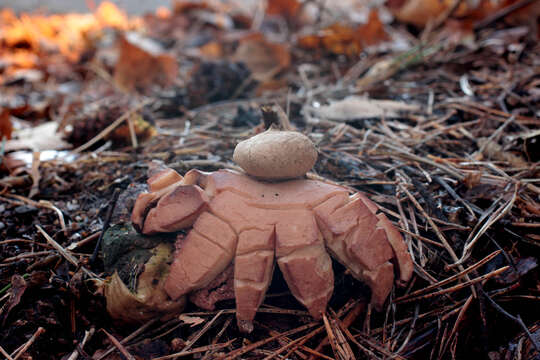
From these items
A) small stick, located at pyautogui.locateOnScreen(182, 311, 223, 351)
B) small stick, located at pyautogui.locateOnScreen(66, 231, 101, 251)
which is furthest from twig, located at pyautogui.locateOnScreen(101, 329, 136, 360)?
small stick, located at pyautogui.locateOnScreen(66, 231, 101, 251)

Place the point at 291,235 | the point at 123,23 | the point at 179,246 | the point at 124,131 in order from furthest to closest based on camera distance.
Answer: the point at 123,23 → the point at 124,131 → the point at 179,246 → the point at 291,235

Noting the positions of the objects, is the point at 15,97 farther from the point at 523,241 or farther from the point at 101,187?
the point at 523,241

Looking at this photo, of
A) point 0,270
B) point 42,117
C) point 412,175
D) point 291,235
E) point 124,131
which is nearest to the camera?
point 291,235

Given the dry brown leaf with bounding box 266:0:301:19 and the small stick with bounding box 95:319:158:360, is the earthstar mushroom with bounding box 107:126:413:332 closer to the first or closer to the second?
the small stick with bounding box 95:319:158:360

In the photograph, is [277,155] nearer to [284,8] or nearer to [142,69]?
[142,69]

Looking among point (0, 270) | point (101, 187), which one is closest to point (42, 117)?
point (101, 187)

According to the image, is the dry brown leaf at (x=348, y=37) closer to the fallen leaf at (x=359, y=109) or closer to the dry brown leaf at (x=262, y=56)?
the dry brown leaf at (x=262, y=56)

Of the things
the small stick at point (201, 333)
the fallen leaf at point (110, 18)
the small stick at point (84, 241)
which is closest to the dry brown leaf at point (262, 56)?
the small stick at point (84, 241)

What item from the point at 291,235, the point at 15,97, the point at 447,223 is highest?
the point at 291,235
